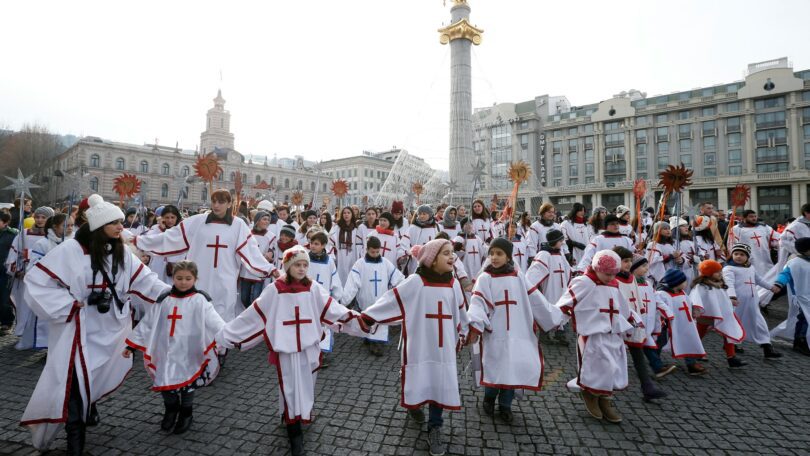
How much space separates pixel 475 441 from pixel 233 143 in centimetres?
9549

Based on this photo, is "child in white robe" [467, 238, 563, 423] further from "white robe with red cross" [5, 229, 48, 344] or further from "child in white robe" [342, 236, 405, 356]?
"white robe with red cross" [5, 229, 48, 344]

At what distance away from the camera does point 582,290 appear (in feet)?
14.0

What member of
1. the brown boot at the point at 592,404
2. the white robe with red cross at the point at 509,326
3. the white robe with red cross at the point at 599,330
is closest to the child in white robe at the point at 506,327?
the white robe with red cross at the point at 509,326

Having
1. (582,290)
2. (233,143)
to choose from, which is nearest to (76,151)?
(233,143)

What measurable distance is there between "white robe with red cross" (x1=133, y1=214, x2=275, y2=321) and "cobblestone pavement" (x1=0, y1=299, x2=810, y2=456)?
1044 millimetres

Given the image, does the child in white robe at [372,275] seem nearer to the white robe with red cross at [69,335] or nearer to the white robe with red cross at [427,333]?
the white robe with red cross at [427,333]

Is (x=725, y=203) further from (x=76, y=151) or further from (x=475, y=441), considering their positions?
(x=76, y=151)

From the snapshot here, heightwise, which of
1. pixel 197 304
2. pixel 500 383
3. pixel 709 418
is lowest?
pixel 709 418

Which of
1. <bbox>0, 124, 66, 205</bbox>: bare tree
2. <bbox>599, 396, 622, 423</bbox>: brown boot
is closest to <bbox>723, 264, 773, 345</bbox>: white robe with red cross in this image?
<bbox>599, 396, 622, 423</bbox>: brown boot

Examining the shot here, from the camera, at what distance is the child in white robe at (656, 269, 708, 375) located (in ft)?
17.5

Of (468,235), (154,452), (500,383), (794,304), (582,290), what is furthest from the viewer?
(468,235)

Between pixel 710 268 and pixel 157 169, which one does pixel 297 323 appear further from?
pixel 157 169

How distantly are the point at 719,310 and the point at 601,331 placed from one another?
292 cm

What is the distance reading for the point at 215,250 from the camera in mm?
5250
